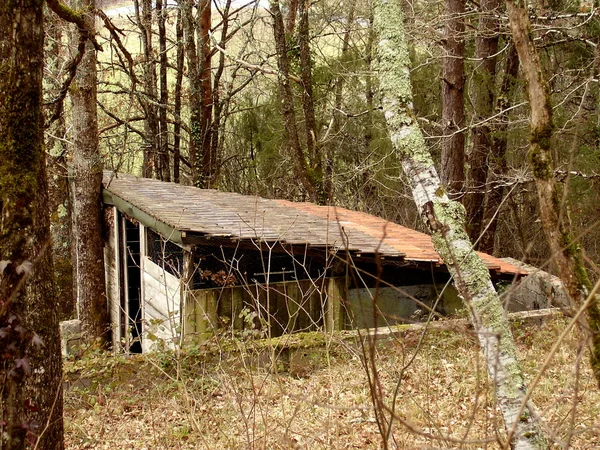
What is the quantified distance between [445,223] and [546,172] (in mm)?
793

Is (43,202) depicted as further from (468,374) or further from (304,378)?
(468,374)

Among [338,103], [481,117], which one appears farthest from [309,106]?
[481,117]

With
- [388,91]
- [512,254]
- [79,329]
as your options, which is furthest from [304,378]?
[512,254]

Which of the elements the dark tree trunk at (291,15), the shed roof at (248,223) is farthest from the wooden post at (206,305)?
the dark tree trunk at (291,15)

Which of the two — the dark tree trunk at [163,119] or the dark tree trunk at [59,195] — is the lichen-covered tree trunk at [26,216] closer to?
the dark tree trunk at [59,195]

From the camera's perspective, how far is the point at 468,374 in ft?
23.5

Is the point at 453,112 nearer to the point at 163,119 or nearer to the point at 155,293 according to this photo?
the point at 155,293

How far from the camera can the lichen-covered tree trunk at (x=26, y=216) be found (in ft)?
12.9

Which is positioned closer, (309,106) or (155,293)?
(155,293)

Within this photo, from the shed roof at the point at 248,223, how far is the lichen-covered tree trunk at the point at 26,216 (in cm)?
269

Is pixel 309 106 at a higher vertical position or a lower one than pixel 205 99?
lower

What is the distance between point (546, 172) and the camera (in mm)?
3848

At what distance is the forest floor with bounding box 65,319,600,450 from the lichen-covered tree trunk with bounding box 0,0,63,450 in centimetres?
131

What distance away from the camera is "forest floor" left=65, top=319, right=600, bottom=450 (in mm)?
5648
